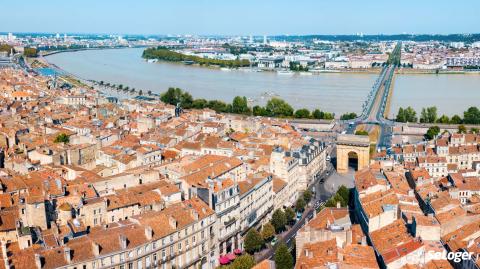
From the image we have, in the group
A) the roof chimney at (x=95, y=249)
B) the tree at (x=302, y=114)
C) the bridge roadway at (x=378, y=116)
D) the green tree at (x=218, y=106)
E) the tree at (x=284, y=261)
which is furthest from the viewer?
the green tree at (x=218, y=106)

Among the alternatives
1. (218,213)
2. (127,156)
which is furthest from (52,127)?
(218,213)

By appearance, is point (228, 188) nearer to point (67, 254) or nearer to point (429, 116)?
point (67, 254)

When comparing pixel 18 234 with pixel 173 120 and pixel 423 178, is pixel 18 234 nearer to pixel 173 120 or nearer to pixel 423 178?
pixel 423 178

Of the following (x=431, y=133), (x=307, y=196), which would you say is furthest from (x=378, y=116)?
(x=307, y=196)

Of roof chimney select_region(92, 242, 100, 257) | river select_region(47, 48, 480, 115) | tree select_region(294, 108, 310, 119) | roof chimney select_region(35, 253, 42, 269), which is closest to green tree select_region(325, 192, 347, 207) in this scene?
roof chimney select_region(92, 242, 100, 257)

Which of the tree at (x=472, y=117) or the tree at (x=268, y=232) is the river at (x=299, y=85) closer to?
the tree at (x=472, y=117)

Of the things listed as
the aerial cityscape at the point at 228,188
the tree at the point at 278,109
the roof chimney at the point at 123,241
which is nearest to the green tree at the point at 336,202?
the aerial cityscape at the point at 228,188
